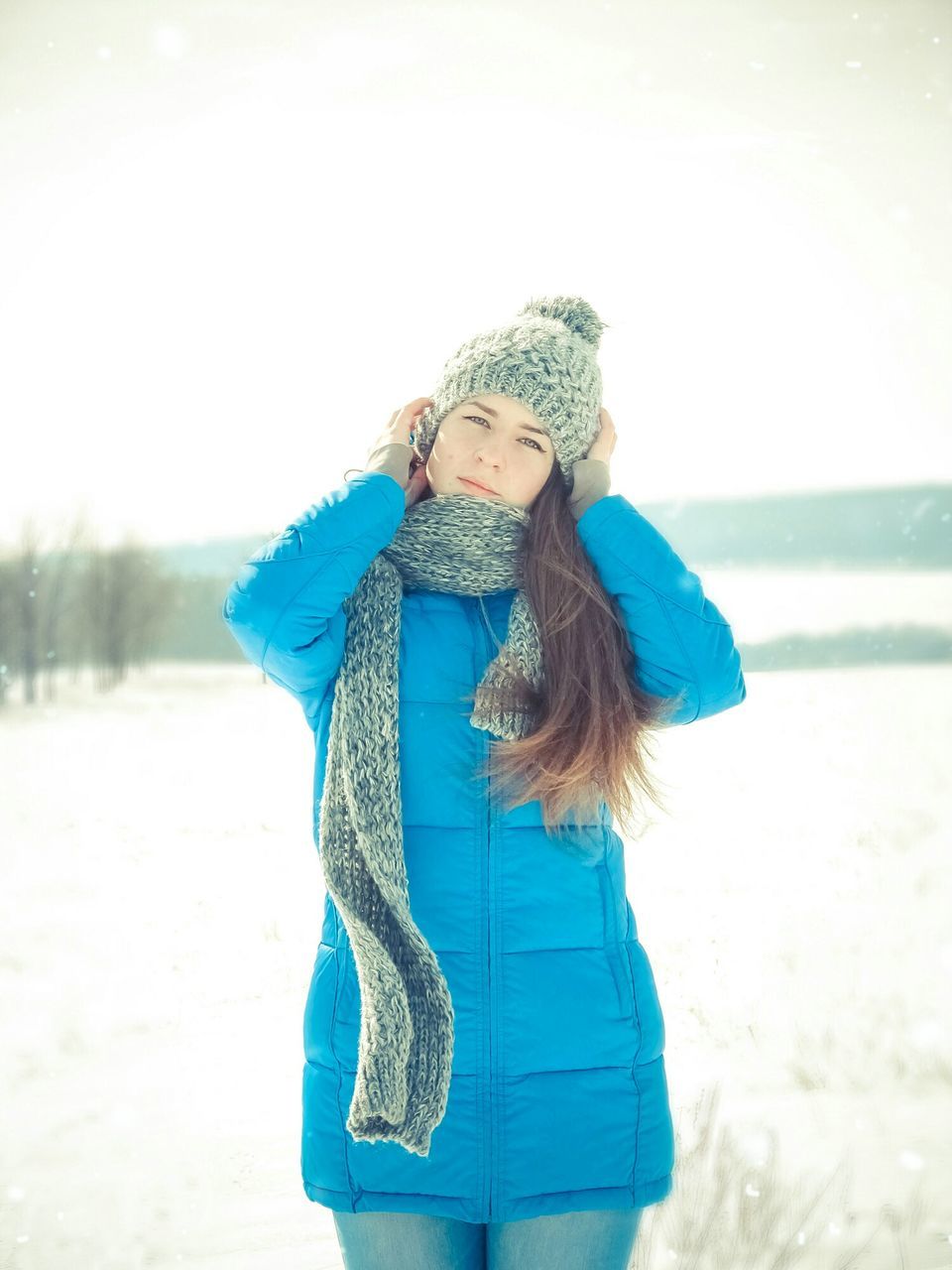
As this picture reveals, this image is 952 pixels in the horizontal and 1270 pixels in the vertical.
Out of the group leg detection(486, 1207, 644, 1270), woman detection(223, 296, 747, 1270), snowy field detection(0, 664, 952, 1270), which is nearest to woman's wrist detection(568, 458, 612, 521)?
woman detection(223, 296, 747, 1270)

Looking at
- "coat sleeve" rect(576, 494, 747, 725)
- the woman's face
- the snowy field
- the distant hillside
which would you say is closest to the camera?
"coat sleeve" rect(576, 494, 747, 725)

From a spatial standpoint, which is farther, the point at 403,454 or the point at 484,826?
the point at 403,454

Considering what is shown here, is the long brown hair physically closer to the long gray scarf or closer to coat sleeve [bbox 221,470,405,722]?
the long gray scarf

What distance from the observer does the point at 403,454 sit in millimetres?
1278

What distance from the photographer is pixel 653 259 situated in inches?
171

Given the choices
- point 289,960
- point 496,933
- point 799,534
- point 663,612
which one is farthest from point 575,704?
point 799,534

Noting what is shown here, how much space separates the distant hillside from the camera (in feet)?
12.8

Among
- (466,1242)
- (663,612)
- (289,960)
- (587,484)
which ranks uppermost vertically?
(587,484)

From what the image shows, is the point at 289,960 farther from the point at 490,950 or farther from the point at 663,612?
the point at 663,612

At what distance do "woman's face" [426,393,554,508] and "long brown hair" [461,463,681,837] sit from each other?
62 millimetres

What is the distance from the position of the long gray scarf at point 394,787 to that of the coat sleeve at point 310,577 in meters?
0.07

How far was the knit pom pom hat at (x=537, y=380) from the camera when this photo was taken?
129 centimetres

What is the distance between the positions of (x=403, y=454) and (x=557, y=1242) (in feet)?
3.08

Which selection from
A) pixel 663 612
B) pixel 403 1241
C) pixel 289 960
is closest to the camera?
pixel 403 1241
